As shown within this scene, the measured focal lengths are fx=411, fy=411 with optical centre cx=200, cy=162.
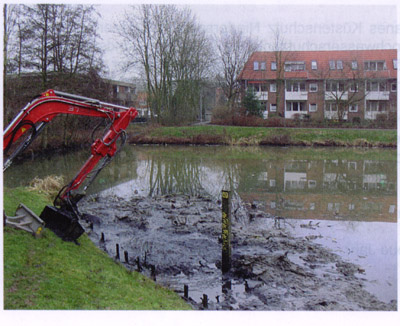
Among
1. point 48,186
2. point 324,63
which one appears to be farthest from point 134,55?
point 48,186

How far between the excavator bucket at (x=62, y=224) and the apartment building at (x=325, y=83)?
25.9 meters

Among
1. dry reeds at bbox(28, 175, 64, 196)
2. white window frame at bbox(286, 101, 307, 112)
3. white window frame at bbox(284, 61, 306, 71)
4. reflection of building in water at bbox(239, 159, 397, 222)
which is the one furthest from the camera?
white window frame at bbox(286, 101, 307, 112)

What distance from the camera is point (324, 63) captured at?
37.3m

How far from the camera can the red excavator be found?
667cm

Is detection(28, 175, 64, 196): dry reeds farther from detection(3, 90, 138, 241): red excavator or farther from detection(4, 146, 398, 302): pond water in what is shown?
→ detection(3, 90, 138, 241): red excavator

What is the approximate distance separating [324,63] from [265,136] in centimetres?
1016

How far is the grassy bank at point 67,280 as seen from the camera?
17.0ft

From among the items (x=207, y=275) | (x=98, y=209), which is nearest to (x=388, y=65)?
(x=98, y=209)

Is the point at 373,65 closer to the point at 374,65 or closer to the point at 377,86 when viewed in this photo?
the point at 374,65

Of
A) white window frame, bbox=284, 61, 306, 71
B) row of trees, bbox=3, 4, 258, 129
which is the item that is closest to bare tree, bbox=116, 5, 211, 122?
row of trees, bbox=3, 4, 258, 129

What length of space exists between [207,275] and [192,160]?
1665 cm

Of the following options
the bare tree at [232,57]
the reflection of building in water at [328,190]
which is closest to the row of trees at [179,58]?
the bare tree at [232,57]

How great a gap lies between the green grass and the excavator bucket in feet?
86.1

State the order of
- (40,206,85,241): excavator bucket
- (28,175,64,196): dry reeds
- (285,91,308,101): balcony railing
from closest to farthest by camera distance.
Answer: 1. (40,206,85,241): excavator bucket
2. (28,175,64,196): dry reeds
3. (285,91,308,101): balcony railing
